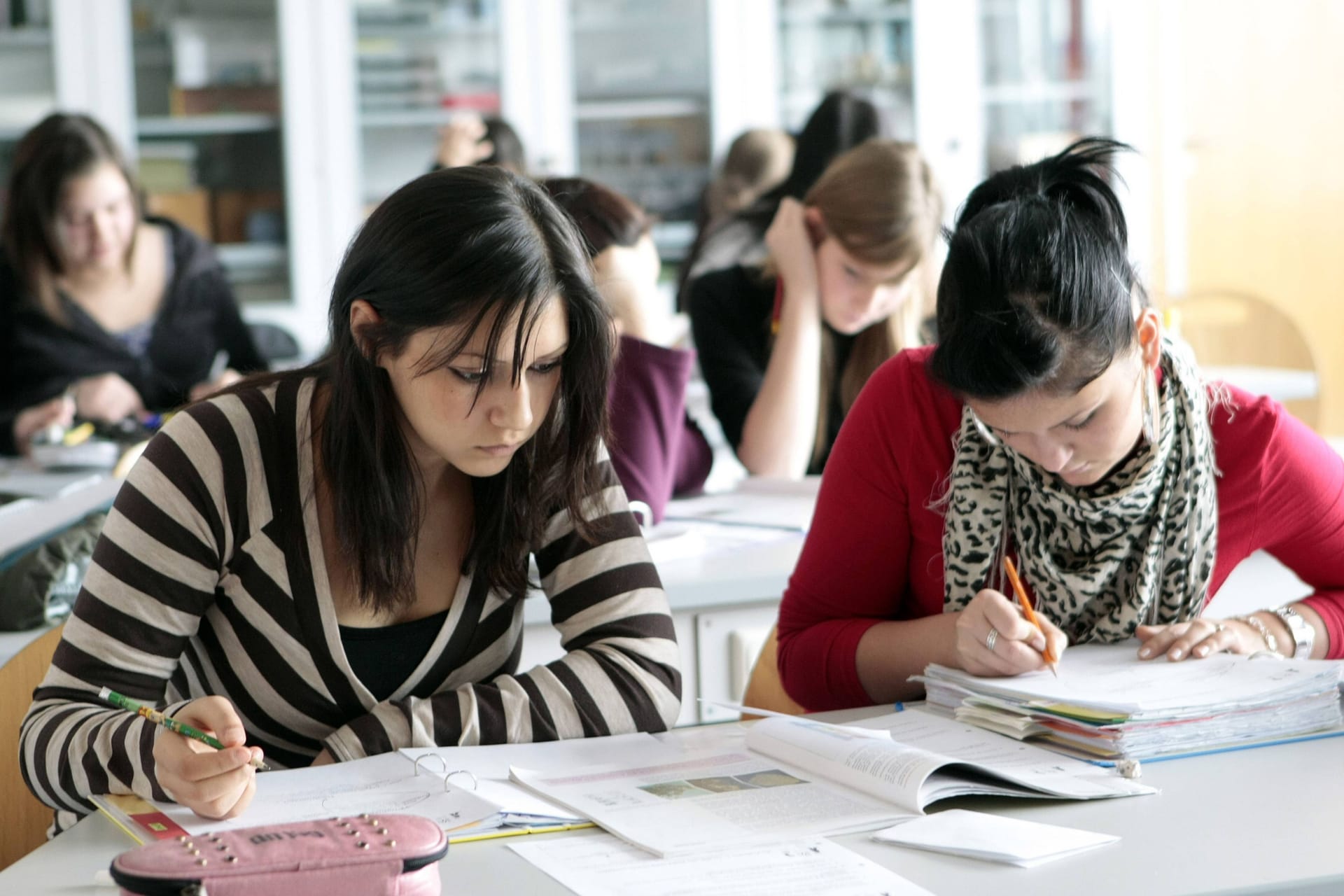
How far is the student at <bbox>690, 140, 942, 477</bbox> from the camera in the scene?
2.44 metres

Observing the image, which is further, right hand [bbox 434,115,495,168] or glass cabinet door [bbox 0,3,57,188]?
glass cabinet door [bbox 0,3,57,188]

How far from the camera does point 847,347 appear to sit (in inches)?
106

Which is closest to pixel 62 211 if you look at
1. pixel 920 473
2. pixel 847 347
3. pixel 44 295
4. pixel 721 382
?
pixel 44 295

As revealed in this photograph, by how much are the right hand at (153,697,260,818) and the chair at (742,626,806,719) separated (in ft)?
2.16

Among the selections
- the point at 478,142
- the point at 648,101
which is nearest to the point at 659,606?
the point at 478,142

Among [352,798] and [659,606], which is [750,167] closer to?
[659,606]

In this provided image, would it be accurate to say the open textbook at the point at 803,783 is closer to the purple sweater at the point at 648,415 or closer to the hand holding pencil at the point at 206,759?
the hand holding pencil at the point at 206,759

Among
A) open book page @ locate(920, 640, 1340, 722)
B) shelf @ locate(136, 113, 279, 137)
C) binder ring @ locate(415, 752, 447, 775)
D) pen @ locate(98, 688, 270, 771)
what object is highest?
shelf @ locate(136, 113, 279, 137)

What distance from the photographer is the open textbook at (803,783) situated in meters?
1.05

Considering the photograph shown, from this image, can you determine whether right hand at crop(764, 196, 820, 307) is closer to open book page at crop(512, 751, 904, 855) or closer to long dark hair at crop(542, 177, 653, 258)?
long dark hair at crop(542, 177, 653, 258)

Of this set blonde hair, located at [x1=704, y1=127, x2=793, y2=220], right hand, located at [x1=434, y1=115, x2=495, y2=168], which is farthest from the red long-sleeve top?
blonde hair, located at [x1=704, y1=127, x2=793, y2=220]

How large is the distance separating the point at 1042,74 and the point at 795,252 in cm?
288

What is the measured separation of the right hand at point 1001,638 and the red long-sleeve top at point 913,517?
19 cm

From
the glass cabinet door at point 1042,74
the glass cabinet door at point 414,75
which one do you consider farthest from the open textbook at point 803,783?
the glass cabinet door at point 1042,74
